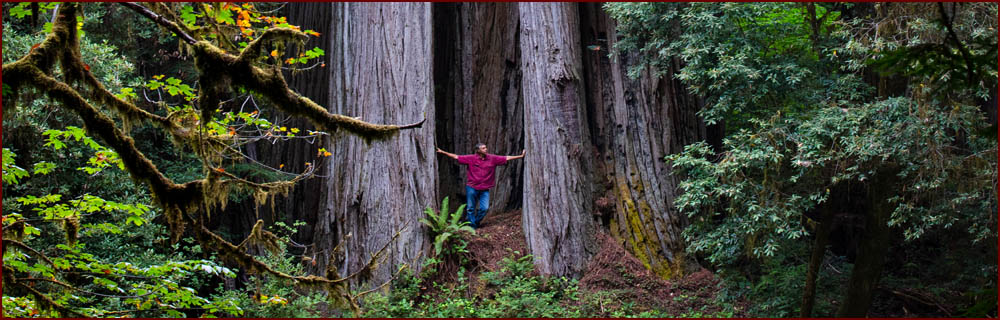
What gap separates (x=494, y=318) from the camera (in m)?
9.77

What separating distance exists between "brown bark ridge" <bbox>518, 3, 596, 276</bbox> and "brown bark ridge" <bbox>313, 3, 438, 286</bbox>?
1.56 meters

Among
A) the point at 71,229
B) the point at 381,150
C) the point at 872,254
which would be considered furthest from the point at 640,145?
the point at 71,229

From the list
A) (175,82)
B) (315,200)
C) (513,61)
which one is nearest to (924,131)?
(513,61)

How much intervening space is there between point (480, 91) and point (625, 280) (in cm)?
468

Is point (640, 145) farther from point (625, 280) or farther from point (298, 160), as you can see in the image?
point (298, 160)

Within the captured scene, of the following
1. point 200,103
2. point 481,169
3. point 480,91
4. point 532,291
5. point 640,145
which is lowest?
point 532,291

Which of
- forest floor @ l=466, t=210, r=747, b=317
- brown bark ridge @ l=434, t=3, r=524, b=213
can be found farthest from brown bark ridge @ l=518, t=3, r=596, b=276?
brown bark ridge @ l=434, t=3, r=524, b=213

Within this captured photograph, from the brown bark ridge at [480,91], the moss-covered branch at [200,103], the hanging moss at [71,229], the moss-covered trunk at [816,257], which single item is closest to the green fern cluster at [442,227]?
the brown bark ridge at [480,91]

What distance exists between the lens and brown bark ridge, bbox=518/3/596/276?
36.6 ft

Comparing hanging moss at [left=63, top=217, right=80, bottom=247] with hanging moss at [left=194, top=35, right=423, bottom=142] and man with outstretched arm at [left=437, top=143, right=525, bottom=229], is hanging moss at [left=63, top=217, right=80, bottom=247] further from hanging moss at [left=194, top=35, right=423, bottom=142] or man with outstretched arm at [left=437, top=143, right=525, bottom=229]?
man with outstretched arm at [left=437, top=143, right=525, bottom=229]

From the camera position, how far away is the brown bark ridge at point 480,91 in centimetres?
1341

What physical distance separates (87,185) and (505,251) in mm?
5774

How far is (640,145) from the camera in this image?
11844 millimetres

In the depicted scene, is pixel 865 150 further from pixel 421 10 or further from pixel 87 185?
pixel 87 185
